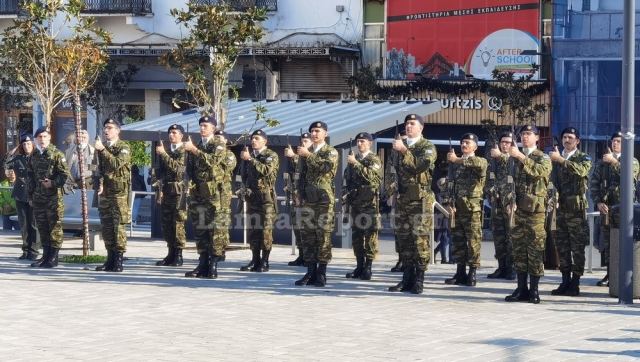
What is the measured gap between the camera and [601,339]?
40.0ft

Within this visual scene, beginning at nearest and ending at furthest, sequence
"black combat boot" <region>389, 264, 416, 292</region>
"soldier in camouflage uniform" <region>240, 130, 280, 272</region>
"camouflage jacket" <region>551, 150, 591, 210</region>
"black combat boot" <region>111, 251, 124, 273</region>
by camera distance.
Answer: "camouflage jacket" <region>551, 150, 591, 210</region> < "black combat boot" <region>389, 264, 416, 292</region> < "black combat boot" <region>111, 251, 124, 273</region> < "soldier in camouflage uniform" <region>240, 130, 280, 272</region>

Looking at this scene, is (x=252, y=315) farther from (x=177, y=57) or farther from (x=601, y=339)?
(x=177, y=57)

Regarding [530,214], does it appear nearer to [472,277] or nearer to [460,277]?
[472,277]

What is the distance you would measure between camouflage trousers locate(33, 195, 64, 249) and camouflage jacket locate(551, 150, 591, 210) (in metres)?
6.76

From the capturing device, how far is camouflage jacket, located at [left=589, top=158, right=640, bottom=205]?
1616 cm

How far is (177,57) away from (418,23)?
1283 centimetres

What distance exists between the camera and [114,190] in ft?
57.4

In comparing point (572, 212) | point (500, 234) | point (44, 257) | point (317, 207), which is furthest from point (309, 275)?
point (44, 257)

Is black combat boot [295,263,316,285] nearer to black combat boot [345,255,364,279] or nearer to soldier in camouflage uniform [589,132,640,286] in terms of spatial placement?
black combat boot [345,255,364,279]

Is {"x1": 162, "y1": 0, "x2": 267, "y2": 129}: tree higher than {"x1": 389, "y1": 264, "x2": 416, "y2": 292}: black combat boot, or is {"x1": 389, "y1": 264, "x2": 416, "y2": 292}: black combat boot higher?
{"x1": 162, "y1": 0, "x2": 267, "y2": 129}: tree

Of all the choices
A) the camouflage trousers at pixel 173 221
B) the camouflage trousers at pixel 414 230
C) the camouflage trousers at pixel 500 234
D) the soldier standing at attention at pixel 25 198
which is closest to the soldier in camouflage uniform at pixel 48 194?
the soldier standing at attention at pixel 25 198

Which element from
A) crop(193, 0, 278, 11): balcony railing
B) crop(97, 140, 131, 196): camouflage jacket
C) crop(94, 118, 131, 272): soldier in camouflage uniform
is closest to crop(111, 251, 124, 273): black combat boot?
crop(94, 118, 131, 272): soldier in camouflage uniform

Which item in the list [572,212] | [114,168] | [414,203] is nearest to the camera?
[572,212]

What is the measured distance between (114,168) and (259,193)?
1.99 metres
